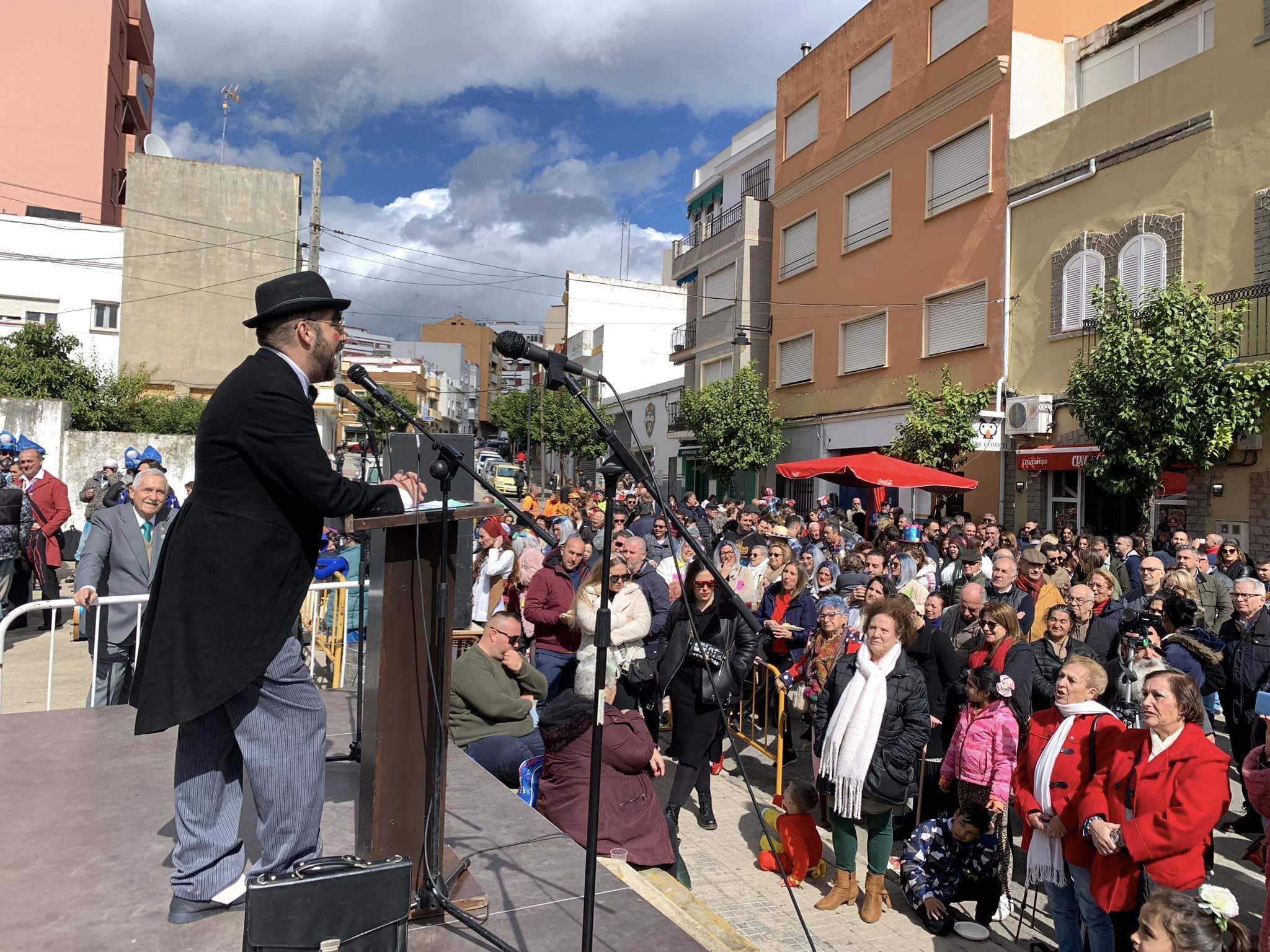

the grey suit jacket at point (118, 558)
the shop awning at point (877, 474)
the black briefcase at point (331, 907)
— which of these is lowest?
the black briefcase at point (331, 907)

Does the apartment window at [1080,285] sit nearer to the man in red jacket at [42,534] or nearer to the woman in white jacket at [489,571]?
the woman in white jacket at [489,571]

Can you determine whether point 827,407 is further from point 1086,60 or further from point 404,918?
point 404,918

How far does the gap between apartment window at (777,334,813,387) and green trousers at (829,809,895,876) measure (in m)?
21.9

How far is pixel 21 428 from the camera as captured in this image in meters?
19.8

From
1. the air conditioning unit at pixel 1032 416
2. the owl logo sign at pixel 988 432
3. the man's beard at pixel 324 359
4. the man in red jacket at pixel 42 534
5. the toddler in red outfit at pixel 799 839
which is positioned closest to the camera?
the man's beard at pixel 324 359

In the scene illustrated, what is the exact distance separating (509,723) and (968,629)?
3.55 meters

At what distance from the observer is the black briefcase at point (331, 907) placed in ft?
8.05

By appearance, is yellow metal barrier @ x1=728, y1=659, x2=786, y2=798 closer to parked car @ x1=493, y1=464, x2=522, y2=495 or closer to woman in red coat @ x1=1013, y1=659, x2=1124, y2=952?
woman in red coat @ x1=1013, y1=659, x2=1124, y2=952

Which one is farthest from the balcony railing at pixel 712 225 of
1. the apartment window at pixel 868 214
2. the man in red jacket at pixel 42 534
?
the man in red jacket at pixel 42 534

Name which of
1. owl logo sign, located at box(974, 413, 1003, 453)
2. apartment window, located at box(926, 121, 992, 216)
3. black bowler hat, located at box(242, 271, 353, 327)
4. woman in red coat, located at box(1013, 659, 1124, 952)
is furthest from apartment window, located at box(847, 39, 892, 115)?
black bowler hat, located at box(242, 271, 353, 327)

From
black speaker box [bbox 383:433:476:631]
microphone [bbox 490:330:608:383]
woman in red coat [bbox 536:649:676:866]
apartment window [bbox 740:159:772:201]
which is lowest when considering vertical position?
woman in red coat [bbox 536:649:676:866]

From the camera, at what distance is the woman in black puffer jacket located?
5.24 m

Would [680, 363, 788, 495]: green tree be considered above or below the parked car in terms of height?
above

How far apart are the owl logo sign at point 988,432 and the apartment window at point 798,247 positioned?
966 centimetres
